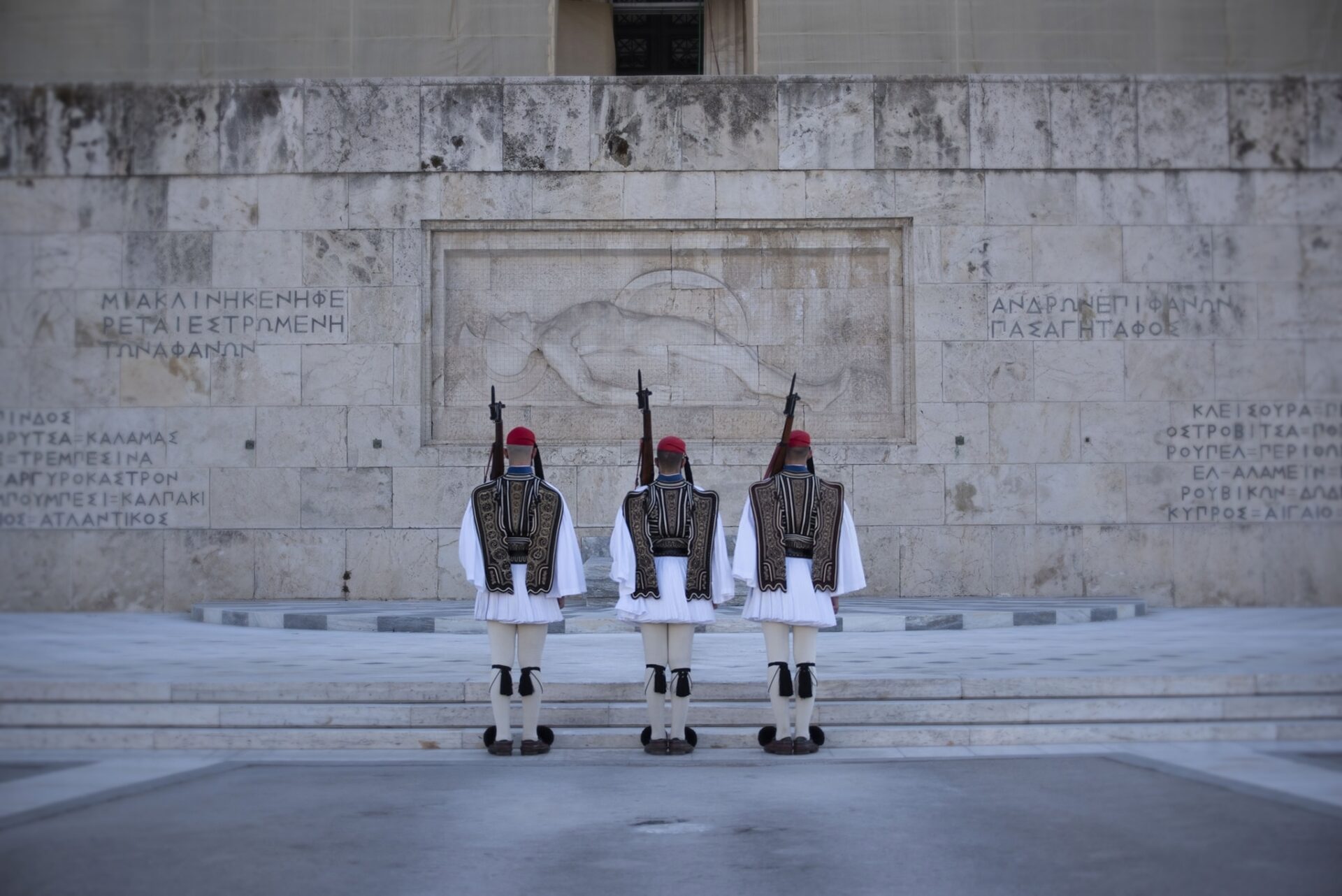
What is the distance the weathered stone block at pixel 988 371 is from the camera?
46.6ft

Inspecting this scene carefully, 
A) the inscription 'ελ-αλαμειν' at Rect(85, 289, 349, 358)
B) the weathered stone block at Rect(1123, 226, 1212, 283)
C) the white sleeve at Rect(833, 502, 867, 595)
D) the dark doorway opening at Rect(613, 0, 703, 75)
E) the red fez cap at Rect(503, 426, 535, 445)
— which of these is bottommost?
the white sleeve at Rect(833, 502, 867, 595)

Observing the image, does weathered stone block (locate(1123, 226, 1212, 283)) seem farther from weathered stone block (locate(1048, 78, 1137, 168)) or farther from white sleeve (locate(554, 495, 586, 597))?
white sleeve (locate(554, 495, 586, 597))

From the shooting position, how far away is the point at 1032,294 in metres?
14.3

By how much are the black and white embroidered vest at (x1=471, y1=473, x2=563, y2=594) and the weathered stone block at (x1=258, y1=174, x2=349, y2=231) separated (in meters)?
7.30

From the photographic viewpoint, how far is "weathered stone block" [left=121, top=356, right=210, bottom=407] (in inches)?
557

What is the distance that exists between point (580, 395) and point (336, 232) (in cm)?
299

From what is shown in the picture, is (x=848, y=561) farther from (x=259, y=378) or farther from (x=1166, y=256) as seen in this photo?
(x=259, y=378)

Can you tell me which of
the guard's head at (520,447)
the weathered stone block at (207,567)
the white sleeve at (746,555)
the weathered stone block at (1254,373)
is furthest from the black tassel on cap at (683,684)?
the weathered stone block at (1254,373)

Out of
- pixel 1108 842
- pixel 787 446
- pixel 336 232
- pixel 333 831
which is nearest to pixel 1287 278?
pixel 787 446

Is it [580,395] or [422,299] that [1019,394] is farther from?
[422,299]

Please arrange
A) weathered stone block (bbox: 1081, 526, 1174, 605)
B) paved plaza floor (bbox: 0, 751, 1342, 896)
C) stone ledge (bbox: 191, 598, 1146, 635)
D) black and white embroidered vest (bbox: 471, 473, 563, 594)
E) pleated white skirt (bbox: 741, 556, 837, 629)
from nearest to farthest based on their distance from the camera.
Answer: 1. paved plaza floor (bbox: 0, 751, 1342, 896)
2. pleated white skirt (bbox: 741, 556, 837, 629)
3. black and white embroidered vest (bbox: 471, 473, 563, 594)
4. stone ledge (bbox: 191, 598, 1146, 635)
5. weathered stone block (bbox: 1081, 526, 1174, 605)

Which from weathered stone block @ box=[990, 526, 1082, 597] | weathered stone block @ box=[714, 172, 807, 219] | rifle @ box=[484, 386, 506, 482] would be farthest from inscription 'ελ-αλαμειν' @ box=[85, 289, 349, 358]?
weathered stone block @ box=[990, 526, 1082, 597]

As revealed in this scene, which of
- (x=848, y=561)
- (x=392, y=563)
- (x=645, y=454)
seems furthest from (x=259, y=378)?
(x=848, y=561)

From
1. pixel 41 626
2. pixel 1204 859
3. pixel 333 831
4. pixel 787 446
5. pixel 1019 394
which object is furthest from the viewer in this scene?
pixel 1019 394
